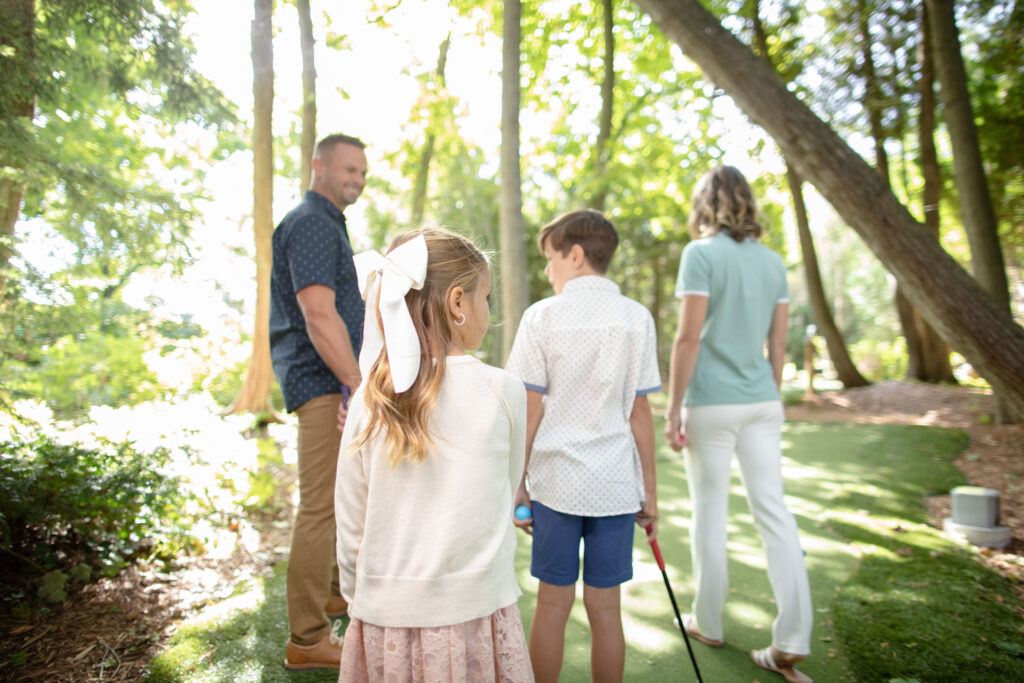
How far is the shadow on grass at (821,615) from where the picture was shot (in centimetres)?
246

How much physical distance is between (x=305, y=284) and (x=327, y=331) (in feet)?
0.65

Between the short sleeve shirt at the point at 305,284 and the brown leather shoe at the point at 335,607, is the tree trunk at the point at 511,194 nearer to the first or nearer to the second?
the short sleeve shirt at the point at 305,284

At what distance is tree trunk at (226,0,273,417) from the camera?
229 inches

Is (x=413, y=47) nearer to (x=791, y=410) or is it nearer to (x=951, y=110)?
(x=951, y=110)

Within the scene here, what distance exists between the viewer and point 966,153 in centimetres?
603

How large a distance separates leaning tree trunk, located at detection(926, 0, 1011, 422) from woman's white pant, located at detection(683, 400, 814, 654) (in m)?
4.88

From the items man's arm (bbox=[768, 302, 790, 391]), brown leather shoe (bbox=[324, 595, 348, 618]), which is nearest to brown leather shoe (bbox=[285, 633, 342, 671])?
brown leather shoe (bbox=[324, 595, 348, 618])

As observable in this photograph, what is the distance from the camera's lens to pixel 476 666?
1.40m

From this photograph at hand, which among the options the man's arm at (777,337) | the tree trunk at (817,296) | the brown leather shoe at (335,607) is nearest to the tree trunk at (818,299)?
the tree trunk at (817,296)

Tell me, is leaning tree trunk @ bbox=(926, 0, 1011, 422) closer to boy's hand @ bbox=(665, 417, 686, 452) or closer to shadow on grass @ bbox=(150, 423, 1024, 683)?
shadow on grass @ bbox=(150, 423, 1024, 683)

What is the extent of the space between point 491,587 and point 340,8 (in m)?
5.84

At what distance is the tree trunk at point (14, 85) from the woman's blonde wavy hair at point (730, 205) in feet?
9.43

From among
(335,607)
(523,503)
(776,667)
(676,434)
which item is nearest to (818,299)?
(676,434)

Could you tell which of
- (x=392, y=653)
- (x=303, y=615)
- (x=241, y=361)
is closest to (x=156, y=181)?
(x=303, y=615)
